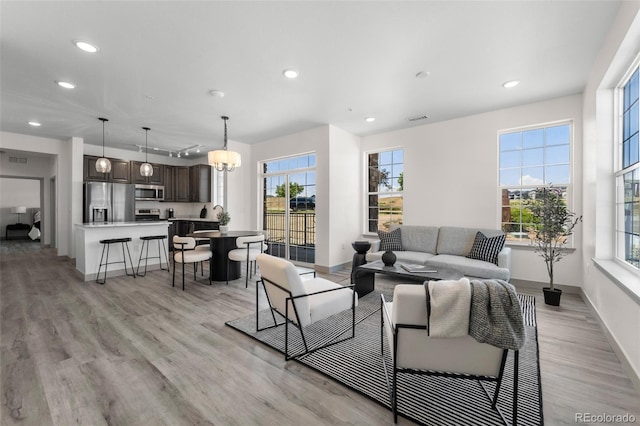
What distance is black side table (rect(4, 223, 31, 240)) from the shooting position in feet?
33.2

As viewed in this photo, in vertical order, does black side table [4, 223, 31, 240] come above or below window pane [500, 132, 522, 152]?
below

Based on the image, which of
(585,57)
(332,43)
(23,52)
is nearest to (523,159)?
(585,57)

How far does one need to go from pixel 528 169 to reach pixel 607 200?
146 centimetres

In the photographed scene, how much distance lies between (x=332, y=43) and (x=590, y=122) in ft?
10.8

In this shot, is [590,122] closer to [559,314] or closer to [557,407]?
[559,314]

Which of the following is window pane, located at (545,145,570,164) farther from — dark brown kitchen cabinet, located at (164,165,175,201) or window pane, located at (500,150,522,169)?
dark brown kitchen cabinet, located at (164,165,175,201)

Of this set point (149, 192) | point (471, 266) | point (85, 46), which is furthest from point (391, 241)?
point (149, 192)

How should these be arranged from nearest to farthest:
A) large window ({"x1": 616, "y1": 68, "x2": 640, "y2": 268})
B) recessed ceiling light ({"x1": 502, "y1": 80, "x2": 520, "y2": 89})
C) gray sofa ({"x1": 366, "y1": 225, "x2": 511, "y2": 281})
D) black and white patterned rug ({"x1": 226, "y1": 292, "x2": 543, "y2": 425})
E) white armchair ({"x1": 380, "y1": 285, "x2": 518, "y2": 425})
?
white armchair ({"x1": 380, "y1": 285, "x2": 518, "y2": 425}) < black and white patterned rug ({"x1": 226, "y1": 292, "x2": 543, "y2": 425}) < large window ({"x1": 616, "y1": 68, "x2": 640, "y2": 268}) < recessed ceiling light ({"x1": 502, "y1": 80, "x2": 520, "y2": 89}) < gray sofa ({"x1": 366, "y1": 225, "x2": 511, "y2": 281})

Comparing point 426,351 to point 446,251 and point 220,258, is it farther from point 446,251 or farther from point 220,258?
point 220,258

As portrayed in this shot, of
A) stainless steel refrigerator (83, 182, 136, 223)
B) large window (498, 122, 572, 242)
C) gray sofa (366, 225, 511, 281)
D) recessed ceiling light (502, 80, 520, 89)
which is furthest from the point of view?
stainless steel refrigerator (83, 182, 136, 223)

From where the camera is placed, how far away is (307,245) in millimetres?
6047

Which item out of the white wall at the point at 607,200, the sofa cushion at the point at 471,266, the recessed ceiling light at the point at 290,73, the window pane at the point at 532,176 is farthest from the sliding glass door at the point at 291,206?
the white wall at the point at 607,200

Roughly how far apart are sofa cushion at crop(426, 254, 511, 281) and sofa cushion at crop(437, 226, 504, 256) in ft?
0.78

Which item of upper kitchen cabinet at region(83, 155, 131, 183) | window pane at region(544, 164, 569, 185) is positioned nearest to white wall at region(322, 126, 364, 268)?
window pane at region(544, 164, 569, 185)
